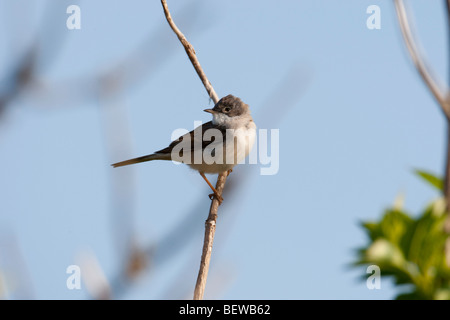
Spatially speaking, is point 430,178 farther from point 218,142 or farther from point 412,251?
point 218,142

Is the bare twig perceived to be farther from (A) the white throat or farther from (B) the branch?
(B) the branch

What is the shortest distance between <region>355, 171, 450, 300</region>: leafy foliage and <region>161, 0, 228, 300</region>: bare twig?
3.93ft

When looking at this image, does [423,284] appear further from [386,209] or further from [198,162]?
[198,162]

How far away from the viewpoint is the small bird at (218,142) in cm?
682

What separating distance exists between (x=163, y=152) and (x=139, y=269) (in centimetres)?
609

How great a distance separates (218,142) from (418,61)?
17.3 feet

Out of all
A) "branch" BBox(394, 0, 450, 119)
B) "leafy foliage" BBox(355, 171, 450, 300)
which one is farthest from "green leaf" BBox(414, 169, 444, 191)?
"branch" BBox(394, 0, 450, 119)

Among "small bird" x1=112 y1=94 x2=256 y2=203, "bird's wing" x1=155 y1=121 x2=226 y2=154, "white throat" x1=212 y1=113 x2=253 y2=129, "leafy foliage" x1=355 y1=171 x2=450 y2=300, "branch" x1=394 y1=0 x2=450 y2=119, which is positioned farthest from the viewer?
"bird's wing" x1=155 y1=121 x2=226 y2=154

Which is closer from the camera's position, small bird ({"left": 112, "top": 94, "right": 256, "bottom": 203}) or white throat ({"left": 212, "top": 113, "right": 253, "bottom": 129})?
small bird ({"left": 112, "top": 94, "right": 256, "bottom": 203})

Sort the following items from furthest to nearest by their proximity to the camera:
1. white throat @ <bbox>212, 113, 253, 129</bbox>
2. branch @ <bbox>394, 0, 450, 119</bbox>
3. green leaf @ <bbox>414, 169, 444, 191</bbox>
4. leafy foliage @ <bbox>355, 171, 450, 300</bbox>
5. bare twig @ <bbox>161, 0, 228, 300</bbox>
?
white throat @ <bbox>212, 113, 253, 129</bbox>
bare twig @ <bbox>161, 0, 228, 300</bbox>
green leaf @ <bbox>414, 169, 444, 191</bbox>
leafy foliage @ <bbox>355, 171, 450, 300</bbox>
branch @ <bbox>394, 0, 450, 119</bbox>

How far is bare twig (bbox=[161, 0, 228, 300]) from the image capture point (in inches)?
135

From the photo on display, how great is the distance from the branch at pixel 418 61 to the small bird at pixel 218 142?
4.61 metres

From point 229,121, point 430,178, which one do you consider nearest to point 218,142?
point 229,121
